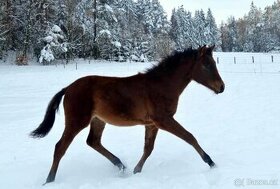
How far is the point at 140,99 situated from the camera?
577cm

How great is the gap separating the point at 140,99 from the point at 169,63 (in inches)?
36.6

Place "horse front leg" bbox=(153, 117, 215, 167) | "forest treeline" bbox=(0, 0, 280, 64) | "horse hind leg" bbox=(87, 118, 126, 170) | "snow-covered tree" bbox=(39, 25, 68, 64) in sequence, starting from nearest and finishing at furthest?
"horse front leg" bbox=(153, 117, 215, 167), "horse hind leg" bbox=(87, 118, 126, 170), "snow-covered tree" bbox=(39, 25, 68, 64), "forest treeline" bbox=(0, 0, 280, 64)

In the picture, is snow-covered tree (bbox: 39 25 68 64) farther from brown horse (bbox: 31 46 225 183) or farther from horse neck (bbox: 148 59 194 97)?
horse neck (bbox: 148 59 194 97)

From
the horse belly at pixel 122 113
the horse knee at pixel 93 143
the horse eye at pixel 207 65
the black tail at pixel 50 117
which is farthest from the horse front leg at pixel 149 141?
the black tail at pixel 50 117

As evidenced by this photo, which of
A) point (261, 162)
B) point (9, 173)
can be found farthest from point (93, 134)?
point (261, 162)

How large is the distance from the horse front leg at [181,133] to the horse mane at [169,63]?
0.91m

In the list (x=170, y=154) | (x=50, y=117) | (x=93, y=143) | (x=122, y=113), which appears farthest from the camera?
(x=170, y=154)

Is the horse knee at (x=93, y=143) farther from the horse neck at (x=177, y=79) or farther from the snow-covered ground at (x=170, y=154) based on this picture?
the horse neck at (x=177, y=79)

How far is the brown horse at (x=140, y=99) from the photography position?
568cm

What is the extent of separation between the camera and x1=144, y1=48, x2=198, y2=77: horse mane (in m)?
6.13

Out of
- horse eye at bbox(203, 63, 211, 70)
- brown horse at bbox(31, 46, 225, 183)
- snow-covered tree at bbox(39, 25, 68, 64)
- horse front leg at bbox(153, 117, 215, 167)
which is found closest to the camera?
horse front leg at bbox(153, 117, 215, 167)

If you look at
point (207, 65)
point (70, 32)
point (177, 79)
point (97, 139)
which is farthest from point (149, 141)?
point (70, 32)

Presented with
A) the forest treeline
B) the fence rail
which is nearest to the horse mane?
the forest treeline

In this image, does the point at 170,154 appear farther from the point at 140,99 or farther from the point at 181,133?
the point at 140,99
